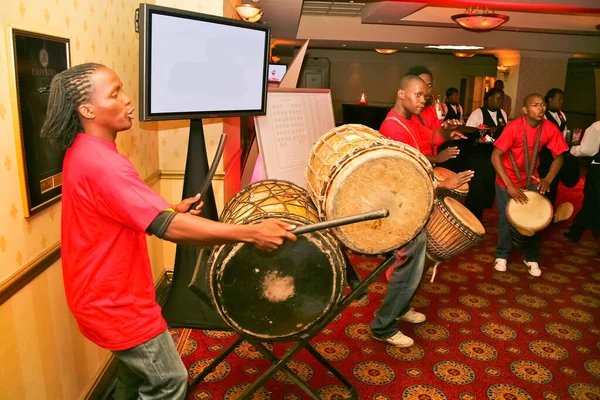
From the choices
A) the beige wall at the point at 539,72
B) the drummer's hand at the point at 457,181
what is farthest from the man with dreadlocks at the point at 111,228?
the beige wall at the point at 539,72

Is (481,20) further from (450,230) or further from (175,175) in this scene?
(175,175)

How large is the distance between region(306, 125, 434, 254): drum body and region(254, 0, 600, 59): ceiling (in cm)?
656

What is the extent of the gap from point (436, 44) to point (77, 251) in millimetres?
11615

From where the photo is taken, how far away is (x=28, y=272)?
69.8 inches

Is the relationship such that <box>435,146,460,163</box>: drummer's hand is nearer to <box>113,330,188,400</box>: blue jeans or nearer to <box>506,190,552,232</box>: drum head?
<box>506,190,552,232</box>: drum head

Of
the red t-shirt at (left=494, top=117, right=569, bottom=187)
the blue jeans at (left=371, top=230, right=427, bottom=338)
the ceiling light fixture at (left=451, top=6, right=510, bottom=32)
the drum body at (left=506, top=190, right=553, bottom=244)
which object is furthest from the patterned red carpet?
the ceiling light fixture at (left=451, top=6, right=510, bottom=32)

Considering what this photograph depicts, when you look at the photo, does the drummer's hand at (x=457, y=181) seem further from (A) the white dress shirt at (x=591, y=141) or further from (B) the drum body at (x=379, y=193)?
(A) the white dress shirt at (x=591, y=141)

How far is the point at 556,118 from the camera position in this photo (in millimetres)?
5730

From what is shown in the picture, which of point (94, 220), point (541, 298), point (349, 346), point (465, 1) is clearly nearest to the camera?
point (94, 220)

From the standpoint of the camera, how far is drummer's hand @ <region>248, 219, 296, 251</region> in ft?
5.17

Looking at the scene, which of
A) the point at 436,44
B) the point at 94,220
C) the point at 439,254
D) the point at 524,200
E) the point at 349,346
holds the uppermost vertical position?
the point at 436,44

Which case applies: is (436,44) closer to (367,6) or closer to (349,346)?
(367,6)

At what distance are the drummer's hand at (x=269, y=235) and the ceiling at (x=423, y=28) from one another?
6949 millimetres

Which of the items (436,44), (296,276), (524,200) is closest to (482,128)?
(524,200)
